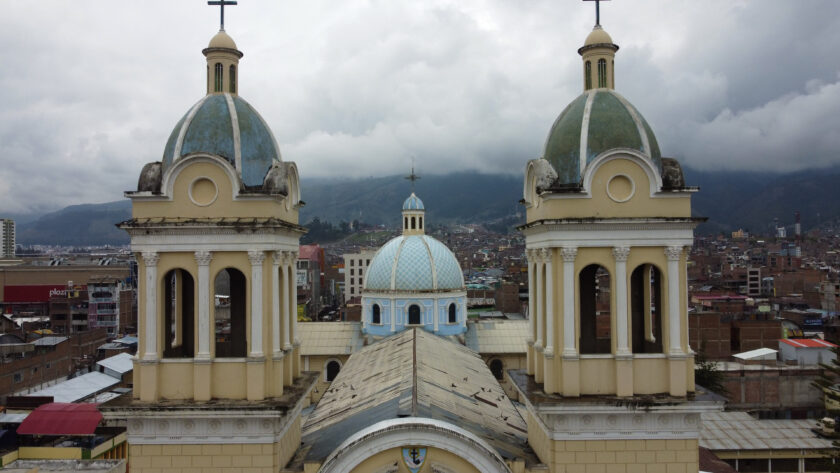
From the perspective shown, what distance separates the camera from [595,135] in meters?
16.1

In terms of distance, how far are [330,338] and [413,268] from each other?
5.96 m

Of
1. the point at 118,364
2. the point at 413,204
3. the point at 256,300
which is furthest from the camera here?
the point at 118,364

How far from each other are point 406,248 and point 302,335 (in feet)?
24.7

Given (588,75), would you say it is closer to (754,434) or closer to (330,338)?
(330,338)

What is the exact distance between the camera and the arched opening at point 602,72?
17.3 metres

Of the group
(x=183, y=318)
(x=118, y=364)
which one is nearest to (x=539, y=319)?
(x=183, y=318)

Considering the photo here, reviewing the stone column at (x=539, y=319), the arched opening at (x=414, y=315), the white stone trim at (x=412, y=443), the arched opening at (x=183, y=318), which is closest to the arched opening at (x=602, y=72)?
the stone column at (x=539, y=319)

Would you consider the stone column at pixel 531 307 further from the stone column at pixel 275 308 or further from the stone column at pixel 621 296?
the stone column at pixel 275 308

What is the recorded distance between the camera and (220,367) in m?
15.6

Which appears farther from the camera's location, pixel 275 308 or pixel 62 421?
pixel 62 421

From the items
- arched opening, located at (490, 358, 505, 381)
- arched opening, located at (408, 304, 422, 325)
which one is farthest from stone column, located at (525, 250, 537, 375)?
arched opening, located at (490, 358, 505, 381)

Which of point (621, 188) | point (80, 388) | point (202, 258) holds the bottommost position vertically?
point (80, 388)

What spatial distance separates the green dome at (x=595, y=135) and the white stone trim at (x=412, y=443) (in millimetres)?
6115

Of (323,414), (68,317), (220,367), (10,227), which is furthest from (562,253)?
(10,227)
